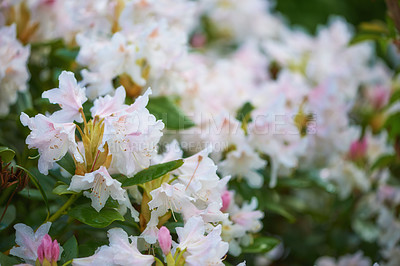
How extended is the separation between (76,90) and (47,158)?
141 millimetres

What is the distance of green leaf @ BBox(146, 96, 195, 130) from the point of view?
1.16 m

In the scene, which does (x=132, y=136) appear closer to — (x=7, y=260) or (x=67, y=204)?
(x=67, y=204)

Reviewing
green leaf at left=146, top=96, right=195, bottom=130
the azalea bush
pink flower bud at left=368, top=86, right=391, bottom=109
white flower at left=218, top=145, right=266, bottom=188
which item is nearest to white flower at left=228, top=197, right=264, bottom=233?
the azalea bush

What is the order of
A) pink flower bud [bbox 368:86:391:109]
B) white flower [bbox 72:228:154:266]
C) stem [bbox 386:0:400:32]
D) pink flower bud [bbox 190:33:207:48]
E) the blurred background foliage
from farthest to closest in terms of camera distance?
the blurred background foliage, pink flower bud [bbox 190:33:207:48], pink flower bud [bbox 368:86:391:109], stem [bbox 386:0:400:32], white flower [bbox 72:228:154:266]

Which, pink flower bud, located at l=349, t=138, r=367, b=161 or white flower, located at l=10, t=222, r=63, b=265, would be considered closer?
white flower, located at l=10, t=222, r=63, b=265

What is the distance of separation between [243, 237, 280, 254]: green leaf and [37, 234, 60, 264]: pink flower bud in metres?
0.45

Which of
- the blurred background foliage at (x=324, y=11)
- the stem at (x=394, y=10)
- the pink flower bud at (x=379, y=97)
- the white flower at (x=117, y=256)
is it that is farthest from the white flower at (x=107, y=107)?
the blurred background foliage at (x=324, y=11)

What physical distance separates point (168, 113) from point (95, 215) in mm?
400

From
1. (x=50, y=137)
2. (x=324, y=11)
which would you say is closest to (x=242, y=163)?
(x=50, y=137)

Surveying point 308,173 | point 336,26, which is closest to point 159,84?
point 308,173

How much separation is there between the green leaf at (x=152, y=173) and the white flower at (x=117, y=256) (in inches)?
4.0

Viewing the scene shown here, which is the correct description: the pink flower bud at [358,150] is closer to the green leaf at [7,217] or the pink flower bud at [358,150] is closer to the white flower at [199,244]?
the white flower at [199,244]

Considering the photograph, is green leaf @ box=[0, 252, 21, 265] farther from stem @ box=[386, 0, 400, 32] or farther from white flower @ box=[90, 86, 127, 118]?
stem @ box=[386, 0, 400, 32]

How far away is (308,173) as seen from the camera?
150 cm
